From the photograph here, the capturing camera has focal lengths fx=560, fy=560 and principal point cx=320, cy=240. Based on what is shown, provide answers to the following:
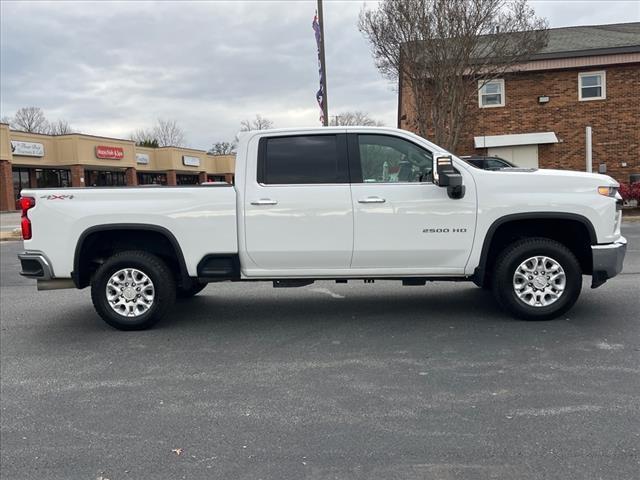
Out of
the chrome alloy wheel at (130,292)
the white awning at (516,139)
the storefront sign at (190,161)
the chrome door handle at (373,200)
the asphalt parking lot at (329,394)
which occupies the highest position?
the storefront sign at (190,161)

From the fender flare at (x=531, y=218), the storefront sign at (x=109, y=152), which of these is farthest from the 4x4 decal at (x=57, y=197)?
the storefront sign at (x=109, y=152)

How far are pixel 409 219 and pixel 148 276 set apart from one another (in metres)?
2.74

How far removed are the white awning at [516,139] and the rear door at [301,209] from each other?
17436 mm

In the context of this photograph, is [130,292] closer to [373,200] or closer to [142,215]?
[142,215]

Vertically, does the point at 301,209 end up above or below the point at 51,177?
below

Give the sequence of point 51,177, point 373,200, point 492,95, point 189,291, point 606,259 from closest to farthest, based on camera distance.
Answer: point 606,259
point 373,200
point 189,291
point 492,95
point 51,177

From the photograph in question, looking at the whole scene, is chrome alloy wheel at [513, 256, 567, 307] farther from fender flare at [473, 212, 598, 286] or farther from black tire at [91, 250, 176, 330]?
black tire at [91, 250, 176, 330]

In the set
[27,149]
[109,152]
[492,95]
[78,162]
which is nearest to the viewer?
[492,95]

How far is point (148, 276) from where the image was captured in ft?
19.1

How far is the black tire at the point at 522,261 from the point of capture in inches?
219

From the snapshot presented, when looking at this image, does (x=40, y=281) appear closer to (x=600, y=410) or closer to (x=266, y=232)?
(x=266, y=232)

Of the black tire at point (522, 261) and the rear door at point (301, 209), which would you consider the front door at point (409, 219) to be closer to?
the rear door at point (301, 209)

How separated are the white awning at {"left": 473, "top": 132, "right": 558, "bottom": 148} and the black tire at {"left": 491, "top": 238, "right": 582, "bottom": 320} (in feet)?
56.1

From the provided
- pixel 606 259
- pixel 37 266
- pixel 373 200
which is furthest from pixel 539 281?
pixel 37 266
